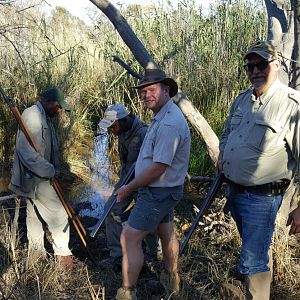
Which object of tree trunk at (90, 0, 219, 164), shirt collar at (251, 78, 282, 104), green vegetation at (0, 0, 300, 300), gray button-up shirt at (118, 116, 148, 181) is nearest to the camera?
shirt collar at (251, 78, 282, 104)

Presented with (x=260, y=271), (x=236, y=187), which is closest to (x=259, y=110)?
(x=236, y=187)

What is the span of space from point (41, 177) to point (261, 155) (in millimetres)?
2105

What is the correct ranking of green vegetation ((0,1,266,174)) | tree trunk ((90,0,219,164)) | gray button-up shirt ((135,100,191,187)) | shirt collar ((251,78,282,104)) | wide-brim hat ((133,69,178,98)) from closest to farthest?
shirt collar ((251,78,282,104))
gray button-up shirt ((135,100,191,187))
wide-brim hat ((133,69,178,98))
tree trunk ((90,0,219,164))
green vegetation ((0,1,266,174))

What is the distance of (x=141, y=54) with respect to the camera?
430 cm

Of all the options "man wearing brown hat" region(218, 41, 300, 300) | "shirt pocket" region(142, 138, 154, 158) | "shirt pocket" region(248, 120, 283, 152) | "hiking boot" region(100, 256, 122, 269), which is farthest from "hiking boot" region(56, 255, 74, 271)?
"shirt pocket" region(248, 120, 283, 152)

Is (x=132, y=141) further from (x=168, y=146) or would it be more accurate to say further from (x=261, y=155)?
(x=261, y=155)

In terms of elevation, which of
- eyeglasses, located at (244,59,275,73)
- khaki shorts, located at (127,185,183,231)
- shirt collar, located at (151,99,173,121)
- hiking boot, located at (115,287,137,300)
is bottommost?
hiking boot, located at (115,287,137,300)

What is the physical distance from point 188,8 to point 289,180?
5432mm

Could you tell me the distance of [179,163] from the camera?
329 centimetres

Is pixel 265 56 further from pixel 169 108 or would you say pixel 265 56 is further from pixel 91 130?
pixel 91 130

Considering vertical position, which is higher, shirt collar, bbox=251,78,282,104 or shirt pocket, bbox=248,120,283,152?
shirt collar, bbox=251,78,282,104

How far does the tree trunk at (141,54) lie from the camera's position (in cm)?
423

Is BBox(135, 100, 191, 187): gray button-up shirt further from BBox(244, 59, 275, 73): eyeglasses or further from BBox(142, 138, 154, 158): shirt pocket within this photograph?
BBox(244, 59, 275, 73): eyeglasses

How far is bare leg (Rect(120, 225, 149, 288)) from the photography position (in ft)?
10.6
